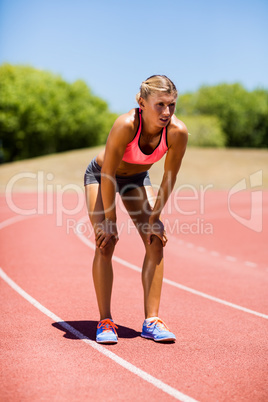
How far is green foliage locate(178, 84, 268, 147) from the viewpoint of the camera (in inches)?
2502

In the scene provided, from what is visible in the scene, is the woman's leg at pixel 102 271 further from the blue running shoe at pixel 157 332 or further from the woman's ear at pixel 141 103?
the woman's ear at pixel 141 103

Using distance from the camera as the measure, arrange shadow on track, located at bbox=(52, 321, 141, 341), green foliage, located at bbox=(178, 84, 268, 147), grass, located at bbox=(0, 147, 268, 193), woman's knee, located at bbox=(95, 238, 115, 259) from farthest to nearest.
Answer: green foliage, located at bbox=(178, 84, 268, 147), grass, located at bbox=(0, 147, 268, 193), shadow on track, located at bbox=(52, 321, 141, 341), woman's knee, located at bbox=(95, 238, 115, 259)

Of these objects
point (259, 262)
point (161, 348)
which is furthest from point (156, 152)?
point (259, 262)

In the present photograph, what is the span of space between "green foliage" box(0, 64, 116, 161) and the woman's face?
143ft

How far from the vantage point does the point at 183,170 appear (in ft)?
102

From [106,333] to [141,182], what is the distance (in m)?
1.33

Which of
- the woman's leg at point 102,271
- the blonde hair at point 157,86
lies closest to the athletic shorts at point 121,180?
the woman's leg at point 102,271

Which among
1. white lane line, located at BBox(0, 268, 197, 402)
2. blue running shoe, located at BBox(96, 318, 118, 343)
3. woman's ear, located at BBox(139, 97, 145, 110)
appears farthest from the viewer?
blue running shoe, located at BBox(96, 318, 118, 343)

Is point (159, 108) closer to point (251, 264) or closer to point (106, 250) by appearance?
point (106, 250)

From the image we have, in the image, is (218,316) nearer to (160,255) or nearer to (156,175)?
(160,255)

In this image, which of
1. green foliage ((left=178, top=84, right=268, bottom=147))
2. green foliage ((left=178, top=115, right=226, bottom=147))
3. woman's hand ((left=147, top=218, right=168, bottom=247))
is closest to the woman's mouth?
woman's hand ((left=147, top=218, right=168, bottom=247))

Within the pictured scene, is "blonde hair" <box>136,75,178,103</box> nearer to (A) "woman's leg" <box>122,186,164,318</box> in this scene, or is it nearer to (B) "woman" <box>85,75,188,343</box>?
(B) "woman" <box>85,75,188,343</box>

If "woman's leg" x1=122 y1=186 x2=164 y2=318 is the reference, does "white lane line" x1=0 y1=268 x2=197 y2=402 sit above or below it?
below

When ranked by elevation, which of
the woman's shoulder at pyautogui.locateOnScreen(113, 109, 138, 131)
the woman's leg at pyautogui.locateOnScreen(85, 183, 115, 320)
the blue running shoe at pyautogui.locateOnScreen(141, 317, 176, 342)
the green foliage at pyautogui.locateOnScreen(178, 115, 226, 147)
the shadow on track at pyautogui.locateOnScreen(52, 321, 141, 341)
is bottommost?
the green foliage at pyautogui.locateOnScreen(178, 115, 226, 147)
